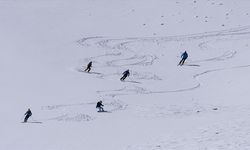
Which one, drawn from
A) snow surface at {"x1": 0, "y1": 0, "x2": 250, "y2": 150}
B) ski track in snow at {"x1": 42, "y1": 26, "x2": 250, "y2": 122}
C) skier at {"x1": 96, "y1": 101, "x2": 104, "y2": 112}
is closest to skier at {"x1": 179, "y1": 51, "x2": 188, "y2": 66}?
snow surface at {"x1": 0, "y1": 0, "x2": 250, "y2": 150}

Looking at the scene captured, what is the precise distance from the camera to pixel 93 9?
173ft

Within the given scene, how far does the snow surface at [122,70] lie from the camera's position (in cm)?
2220

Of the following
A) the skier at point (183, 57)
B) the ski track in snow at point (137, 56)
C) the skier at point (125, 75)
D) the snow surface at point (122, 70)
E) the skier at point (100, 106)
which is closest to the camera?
the snow surface at point (122, 70)

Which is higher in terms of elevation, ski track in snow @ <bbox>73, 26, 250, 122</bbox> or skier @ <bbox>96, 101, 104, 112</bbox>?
ski track in snow @ <bbox>73, 26, 250, 122</bbox>

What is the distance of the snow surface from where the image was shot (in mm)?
22203

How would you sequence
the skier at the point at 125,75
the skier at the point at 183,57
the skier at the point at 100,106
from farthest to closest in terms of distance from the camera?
the skier at the point at 183,57, the skier at the point at 125,75, the skier at the point at 100,106

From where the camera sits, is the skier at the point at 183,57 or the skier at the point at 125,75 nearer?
the skier at the point at 125,75

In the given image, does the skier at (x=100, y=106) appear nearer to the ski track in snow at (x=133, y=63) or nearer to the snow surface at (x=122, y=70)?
the snow surface at (x=122, y=70)

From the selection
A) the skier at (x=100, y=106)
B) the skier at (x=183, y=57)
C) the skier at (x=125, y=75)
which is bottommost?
the skier at (x=100, y=106)

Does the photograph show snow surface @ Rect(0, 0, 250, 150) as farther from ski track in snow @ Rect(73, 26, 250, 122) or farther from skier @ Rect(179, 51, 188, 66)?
skier @ Rect(179, 51, 188, 66)

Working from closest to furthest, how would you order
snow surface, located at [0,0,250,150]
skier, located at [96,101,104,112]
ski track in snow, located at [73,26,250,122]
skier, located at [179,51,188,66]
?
snow surface, located at [0,0,250,150]
skier, located at [96,101,104,112]
ski track in snow, located at [73,26,250,122]
skier, located at [179,51,188,66]

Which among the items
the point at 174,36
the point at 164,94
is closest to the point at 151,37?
the point at 174,36

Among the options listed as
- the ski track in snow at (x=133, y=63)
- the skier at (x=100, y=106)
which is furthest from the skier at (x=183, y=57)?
the skier at (x=100, y=106)

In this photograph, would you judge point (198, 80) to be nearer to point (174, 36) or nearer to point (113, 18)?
point (174, 36)
